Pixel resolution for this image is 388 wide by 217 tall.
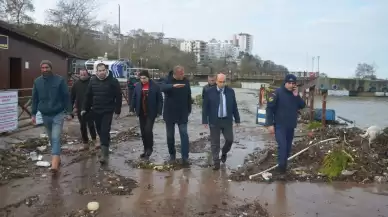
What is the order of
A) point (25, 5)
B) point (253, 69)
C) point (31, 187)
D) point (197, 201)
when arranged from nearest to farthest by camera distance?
point (197, 201), point (31, 187), point (25, 5), point (253, 69)

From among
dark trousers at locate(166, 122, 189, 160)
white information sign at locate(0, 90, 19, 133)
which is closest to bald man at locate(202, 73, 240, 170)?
dark trousers at locate(166, 122, 189, 160)

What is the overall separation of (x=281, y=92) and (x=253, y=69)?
11739 cm

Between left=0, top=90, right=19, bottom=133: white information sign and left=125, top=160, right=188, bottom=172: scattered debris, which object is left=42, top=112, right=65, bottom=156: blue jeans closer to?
left=125, top=160, right=188, bottom=172: scattered debris

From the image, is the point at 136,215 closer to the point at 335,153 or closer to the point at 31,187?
the point at 31,187

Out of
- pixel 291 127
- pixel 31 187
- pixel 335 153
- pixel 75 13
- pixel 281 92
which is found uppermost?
pixel 75 13

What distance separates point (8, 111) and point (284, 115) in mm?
6612

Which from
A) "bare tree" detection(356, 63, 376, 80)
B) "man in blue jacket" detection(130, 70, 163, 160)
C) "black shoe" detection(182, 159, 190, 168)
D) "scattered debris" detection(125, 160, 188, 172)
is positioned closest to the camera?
"scattered debris" detection(125, 160, 188, 172)

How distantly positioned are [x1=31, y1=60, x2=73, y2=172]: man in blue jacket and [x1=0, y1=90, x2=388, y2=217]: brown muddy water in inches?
20.7

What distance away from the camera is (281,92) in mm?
6430

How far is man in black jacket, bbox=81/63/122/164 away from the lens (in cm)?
692

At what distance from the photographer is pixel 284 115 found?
20.7 ft

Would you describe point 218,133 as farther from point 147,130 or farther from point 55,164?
point 55,164

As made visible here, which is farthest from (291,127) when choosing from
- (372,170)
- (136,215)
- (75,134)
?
(75,134)

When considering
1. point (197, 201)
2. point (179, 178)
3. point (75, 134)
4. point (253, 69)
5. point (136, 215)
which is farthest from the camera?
point (253, 69)
